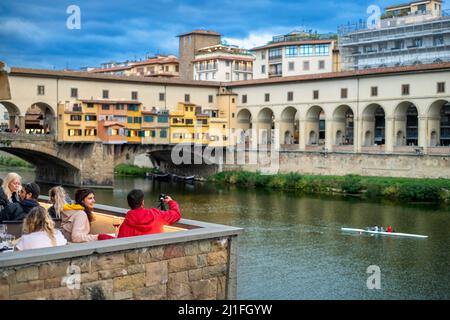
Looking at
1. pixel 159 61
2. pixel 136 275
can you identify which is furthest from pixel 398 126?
pixel 159 61

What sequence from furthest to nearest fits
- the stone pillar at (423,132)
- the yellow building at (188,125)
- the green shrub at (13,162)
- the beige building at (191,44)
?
the beige building at (191,44) < the green shrub at (13,162) < the yellow building at (188,125) < the stone pillar at (423,132)

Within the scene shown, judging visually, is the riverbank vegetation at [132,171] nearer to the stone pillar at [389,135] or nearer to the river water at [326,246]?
the river water at [326,246]

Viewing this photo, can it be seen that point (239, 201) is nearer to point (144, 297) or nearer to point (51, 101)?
point (51, 101)

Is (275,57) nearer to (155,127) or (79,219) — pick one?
(155,127)

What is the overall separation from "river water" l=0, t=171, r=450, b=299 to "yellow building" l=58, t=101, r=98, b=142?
7.04 metres

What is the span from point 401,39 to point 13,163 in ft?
139

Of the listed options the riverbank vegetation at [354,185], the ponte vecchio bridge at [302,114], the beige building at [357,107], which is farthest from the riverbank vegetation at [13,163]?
the riverbank vegetation at [354,185]

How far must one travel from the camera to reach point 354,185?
4341 cm

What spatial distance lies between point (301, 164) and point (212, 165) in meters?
8.50

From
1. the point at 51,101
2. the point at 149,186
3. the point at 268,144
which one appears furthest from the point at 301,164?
the point at 51,101

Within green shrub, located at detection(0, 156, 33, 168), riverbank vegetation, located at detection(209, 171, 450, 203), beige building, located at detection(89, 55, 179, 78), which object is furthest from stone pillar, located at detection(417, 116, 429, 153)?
beige building, located at detection(89, 55, 179, 78)

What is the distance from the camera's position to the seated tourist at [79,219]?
28.4 feet

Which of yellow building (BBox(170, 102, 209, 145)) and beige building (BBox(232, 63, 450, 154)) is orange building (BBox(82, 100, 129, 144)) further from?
beige building (BBox(232, 63, 450, 154))

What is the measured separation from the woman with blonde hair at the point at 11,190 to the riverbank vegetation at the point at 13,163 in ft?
196
